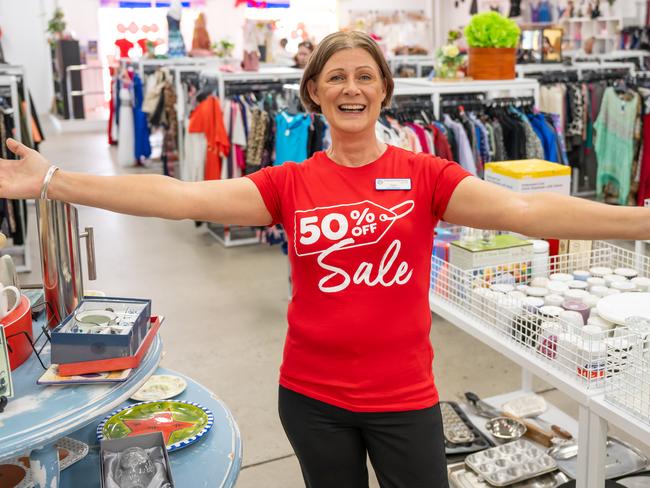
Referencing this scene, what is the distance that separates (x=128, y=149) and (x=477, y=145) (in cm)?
639

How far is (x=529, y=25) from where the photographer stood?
1327cm

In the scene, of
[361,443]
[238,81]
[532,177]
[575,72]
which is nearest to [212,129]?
[238,81]

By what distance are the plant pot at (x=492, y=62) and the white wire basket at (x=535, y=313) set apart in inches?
93.3

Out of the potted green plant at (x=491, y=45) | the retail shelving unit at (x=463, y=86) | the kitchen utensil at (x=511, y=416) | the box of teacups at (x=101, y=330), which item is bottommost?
the kitchen utensil at (x=511, y=416)

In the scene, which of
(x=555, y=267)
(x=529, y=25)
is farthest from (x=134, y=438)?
(x=529, y=25)

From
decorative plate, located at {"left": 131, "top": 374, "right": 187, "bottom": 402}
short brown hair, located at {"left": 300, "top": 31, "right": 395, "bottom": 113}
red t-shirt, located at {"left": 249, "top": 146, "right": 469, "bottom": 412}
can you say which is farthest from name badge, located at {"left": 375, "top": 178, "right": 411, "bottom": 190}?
decorative plate, located at {"left": 131, "top": 374, "right": 187, "bottom": 402}

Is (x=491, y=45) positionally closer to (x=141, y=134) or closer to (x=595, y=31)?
(x=141, y=134)

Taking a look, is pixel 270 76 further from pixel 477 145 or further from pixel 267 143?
pixel 477 145

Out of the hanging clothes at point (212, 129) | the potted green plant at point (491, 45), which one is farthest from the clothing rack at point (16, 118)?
the potted green plant at point (491, 45)

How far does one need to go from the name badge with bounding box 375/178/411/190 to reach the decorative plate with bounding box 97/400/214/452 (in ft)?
3.15

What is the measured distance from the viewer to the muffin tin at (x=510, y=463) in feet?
9.06

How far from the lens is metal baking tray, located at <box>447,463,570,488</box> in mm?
2748

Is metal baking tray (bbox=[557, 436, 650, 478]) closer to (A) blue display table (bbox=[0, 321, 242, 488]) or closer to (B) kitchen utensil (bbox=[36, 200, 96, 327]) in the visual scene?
(A) blue display table (bbox=[0, 321, 242, 488])

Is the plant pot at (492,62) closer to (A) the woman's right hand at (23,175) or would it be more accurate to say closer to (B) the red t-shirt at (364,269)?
(B) the red t-shirt at (364,269)
